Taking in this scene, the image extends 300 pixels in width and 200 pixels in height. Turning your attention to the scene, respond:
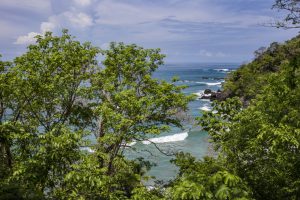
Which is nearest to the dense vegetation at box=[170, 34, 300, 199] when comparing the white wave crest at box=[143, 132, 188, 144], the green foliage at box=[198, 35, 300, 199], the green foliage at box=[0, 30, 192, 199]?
the green foliage at box=[198, 35, 300, 199]

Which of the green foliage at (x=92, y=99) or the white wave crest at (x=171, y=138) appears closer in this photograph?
the green foliage at (x=92, y=99)

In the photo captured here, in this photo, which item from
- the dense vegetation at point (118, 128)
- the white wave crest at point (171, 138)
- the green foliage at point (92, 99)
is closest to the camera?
the dense vegetation at point (118, 128)

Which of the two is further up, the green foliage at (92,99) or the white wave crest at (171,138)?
the green foliage at (92,99)

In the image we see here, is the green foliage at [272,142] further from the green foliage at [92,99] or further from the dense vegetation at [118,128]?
the green foliage at [92,99]

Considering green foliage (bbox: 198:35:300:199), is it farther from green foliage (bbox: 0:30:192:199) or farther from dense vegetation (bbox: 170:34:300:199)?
green foliage (bbox: 0:30:192:199)

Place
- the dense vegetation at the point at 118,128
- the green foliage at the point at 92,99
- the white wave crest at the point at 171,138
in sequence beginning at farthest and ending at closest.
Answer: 1. the white wave crest at the point at 171,138
2. the green foliage at the point at 92,99
3. the dense vegetation at the point at 118,128

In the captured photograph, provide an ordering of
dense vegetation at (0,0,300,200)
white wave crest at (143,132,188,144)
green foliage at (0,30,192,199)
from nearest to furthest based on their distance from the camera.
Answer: dense vegetation at (0,0,300,200)
green foliage at (0,30,192,199)
white wave crest at (143,132,188,144)

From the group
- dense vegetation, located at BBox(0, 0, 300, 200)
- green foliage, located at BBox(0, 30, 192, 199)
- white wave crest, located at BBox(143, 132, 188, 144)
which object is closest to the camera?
dense vegetation, located at BBox(0, 0, 300, 200)

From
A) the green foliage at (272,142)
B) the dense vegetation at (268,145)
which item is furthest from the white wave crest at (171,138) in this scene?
the green foliage at (272,142)

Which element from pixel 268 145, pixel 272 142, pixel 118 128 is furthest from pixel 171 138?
pixel 272 142

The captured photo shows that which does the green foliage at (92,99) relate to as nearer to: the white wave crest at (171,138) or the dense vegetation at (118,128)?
the dense vegetation at (118,128)

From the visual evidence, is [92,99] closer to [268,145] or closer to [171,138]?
[268,145]

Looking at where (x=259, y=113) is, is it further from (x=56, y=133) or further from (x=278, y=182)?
(x=56, y=133)

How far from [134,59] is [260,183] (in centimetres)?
903
